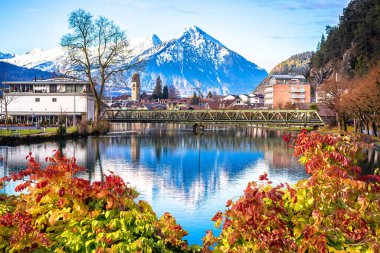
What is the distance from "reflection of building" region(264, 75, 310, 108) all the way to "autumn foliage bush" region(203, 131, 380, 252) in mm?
141705

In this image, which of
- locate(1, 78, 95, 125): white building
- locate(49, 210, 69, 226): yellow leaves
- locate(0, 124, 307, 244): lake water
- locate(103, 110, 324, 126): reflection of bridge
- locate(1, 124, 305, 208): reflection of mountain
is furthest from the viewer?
locate(1, 78, 95, 125): white building

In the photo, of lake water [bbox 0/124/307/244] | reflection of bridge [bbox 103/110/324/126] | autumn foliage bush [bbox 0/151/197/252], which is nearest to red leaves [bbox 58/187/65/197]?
autumn foliage bush [bbox 0/151/197/252]

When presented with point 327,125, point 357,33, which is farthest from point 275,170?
point 357,33

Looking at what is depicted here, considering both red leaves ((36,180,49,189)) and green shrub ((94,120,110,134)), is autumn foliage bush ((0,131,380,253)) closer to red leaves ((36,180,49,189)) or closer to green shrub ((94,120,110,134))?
red leaves ((36,180,49,189))

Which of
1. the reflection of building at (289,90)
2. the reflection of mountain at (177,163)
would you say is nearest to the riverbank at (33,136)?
the reflection of mountain at (177,163)

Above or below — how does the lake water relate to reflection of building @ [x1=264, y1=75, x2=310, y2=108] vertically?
below

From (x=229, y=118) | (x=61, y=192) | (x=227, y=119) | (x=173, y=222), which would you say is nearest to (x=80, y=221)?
(x=61, y=192)

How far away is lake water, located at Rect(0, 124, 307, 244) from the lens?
23.0 m

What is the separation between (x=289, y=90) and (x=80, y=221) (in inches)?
5958

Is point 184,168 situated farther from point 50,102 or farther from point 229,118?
point 50,102

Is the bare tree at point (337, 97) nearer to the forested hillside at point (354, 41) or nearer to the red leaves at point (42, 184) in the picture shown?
the forested hillside at point (354, 41)

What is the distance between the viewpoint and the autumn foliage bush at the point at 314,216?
24.2ft

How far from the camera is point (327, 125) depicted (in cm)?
8206

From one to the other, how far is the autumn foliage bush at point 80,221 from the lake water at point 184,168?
835cm
